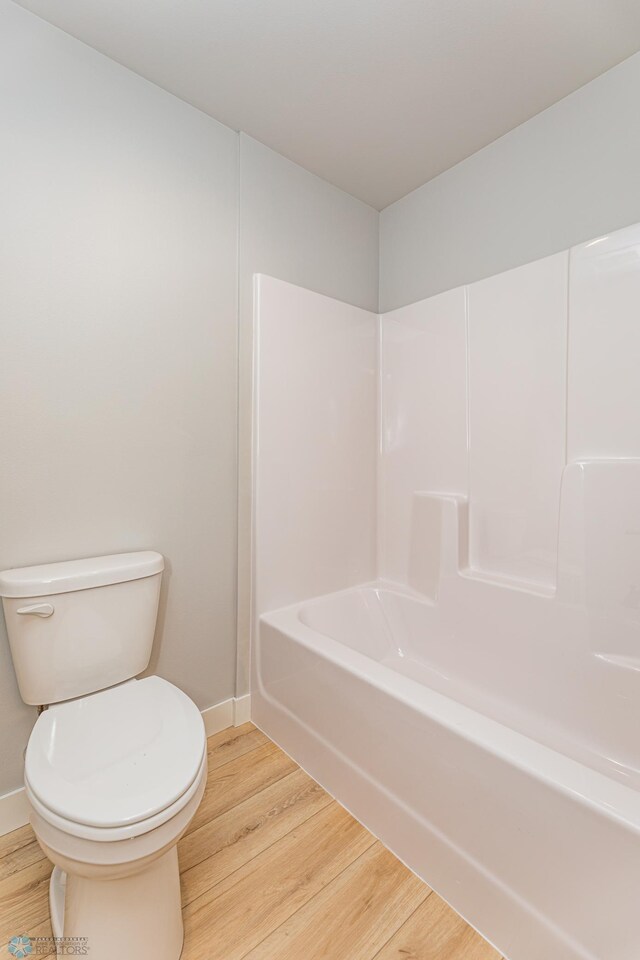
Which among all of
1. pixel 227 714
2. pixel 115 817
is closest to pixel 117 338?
pixel 115 817

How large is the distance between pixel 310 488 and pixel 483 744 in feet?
4.06

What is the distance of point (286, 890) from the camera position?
1205 millimetres

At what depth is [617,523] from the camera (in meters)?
1.50

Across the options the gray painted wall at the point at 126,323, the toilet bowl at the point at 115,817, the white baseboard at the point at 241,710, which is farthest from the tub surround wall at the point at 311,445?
the toilet bowl at the point at 115,817

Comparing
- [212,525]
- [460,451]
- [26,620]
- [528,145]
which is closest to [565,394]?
[460,451]

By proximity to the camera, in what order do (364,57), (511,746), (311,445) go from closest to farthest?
(511,746) < (364,57) < (311,445)

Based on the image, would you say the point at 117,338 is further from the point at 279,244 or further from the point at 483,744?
the point at 483,744

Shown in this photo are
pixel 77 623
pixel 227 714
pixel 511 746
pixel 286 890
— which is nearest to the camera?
pixel 511 746

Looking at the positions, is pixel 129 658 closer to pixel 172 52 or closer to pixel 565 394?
pixel 565 394

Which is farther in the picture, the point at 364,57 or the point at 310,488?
the point at 310,488

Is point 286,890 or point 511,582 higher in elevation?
point 511,582

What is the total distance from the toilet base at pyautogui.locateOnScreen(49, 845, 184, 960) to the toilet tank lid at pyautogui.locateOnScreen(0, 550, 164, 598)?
2.15ft

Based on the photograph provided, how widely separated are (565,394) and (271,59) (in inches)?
59.4

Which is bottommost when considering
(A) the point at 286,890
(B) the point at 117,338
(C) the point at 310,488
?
(A) the point at 286,890
